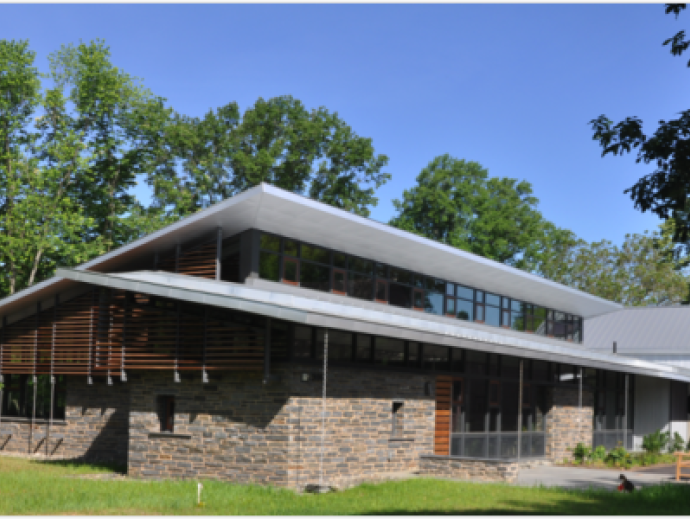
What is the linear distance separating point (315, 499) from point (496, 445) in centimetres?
932

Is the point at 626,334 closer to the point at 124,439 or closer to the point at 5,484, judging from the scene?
the point at 124,439

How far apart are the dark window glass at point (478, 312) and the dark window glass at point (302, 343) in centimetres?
1113

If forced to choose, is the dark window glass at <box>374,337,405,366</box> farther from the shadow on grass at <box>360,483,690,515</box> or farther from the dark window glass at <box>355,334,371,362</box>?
the shadow on grass at <box>360,483,690,515</box>

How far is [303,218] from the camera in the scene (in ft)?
59.4

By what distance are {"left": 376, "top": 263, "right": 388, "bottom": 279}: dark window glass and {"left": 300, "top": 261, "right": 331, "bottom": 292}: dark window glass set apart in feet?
7.15

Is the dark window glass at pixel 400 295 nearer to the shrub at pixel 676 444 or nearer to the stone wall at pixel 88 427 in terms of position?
the stone wall at pixel 88 427

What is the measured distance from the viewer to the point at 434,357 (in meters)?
20.3

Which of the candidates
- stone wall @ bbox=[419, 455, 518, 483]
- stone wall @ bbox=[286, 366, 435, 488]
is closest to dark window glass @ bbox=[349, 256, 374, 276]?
stone wall @ bbox=[286, 366, 435, 488]

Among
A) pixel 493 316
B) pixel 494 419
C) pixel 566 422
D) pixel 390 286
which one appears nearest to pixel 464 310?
pixel 493 316

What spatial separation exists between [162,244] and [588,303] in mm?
18274

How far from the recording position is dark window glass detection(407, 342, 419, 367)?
63.7 ft

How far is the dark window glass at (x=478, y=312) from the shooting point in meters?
26.4

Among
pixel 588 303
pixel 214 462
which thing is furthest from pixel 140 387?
pixel 588 303

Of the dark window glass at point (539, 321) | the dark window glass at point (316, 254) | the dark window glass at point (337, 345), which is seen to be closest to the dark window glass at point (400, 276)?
the dark window glass at point (316, 254)
